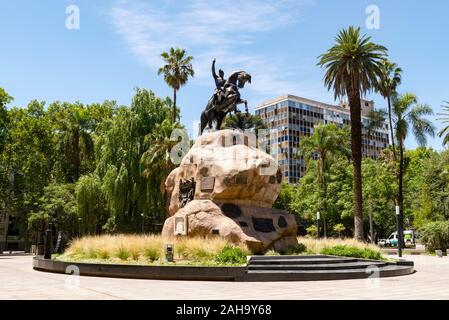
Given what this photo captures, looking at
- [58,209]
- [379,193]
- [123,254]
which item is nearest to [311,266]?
[123,254]

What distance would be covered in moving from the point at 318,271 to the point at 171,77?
35290 mm

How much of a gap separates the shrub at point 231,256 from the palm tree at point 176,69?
33175mm

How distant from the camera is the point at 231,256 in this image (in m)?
16.7

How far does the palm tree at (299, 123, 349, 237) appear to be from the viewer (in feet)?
166

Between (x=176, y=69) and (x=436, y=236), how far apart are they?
28587 millimetres

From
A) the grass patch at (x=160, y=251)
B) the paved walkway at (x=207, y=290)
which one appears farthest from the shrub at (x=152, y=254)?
the paved walkway at (x=207, y=290)

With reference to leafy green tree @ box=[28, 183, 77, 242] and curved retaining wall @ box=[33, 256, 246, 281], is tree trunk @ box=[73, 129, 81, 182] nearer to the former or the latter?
leafy green tree @ box=[28, 183, 77, 242]

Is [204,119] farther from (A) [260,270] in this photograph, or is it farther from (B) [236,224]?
(A) [260,270]

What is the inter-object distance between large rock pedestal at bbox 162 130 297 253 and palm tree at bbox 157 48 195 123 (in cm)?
2764

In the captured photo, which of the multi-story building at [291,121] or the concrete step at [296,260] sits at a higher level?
the multi-story building at [291,121]

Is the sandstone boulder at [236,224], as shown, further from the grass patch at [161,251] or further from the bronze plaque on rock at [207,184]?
the bronze plaque on rock at [207,184]

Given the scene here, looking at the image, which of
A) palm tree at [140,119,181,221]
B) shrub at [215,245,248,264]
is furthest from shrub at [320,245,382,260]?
palm tree at [140,119,181,221]

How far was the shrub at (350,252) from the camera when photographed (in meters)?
21.0
